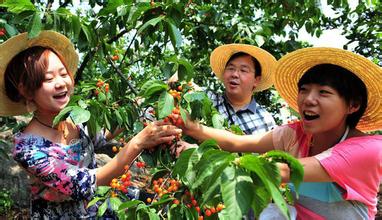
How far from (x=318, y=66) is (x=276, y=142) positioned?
0.45m

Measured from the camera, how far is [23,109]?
7.36 ft

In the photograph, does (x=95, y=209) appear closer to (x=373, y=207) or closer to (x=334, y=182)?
(x=334, y=182)

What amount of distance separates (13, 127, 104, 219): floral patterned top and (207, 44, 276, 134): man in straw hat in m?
1.26

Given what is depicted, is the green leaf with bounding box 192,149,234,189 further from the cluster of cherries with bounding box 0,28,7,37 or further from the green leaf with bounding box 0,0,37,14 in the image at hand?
the cluster of cherries with bounding box 0,28,7,37

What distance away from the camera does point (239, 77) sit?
313 centimetres

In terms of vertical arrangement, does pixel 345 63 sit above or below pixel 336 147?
above

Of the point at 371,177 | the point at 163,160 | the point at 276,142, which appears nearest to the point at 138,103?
the point at 163,160

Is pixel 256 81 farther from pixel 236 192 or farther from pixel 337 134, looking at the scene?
pixel 236 192

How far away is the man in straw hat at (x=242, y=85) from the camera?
10.2 feet

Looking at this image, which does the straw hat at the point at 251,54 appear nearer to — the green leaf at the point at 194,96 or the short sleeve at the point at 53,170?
the green leaf at the point at 194,96

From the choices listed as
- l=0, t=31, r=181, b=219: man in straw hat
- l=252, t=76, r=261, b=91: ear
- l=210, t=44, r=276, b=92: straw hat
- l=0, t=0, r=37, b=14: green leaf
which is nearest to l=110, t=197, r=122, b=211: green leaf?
l=0, t=31, r=181, b=219: man in straw hat

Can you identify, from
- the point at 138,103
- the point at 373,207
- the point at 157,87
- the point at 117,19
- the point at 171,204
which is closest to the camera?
the point at 171,204

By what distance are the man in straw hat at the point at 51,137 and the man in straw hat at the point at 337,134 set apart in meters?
0.44

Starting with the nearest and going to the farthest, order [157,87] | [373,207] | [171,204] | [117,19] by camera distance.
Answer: [171,204] → [157,87] → [373,207] → [117,19]
